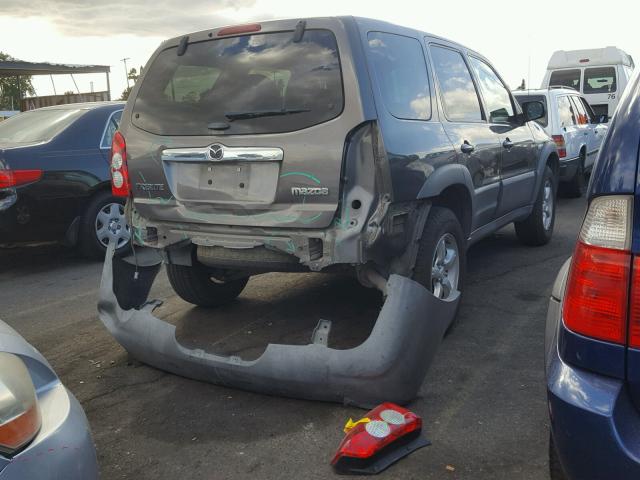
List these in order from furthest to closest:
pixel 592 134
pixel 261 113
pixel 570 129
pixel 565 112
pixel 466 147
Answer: pixel 592 134 → pixel 565 112 → pixel 570 129 → pixel 466 147 → pixel 261 113

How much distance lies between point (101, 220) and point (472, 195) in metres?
4.06

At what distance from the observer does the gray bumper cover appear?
3.11 m

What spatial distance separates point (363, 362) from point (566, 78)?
627 inches

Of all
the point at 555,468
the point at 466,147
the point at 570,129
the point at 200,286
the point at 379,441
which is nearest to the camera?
the point at 555,468

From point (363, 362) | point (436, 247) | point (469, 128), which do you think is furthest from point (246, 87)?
point (469, 128)

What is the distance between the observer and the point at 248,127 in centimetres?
349

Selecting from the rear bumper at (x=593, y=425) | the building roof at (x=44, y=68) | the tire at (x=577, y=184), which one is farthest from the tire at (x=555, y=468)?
the building roof at (x=44, y=68)

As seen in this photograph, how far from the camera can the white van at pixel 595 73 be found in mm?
16250

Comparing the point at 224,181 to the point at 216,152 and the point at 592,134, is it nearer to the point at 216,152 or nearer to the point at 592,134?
the point at 216,152

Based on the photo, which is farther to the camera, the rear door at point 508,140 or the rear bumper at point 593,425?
the rear door at point 508,140

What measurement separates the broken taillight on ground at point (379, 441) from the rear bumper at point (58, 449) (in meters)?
1.10

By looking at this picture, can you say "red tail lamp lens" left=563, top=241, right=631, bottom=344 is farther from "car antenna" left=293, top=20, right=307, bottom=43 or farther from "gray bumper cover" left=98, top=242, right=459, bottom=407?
"car antenna" left=293, top=20, right=307, bottom=43

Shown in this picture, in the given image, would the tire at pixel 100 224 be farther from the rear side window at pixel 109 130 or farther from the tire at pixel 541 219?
the tire at pixel 541 219

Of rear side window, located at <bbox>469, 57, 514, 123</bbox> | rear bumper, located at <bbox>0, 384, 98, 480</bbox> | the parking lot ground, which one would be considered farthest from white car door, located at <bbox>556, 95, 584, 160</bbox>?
rear bumper, located at <bbox>0, 384, 98, 480</bbox>
